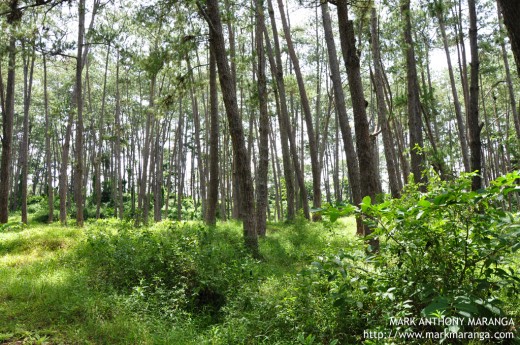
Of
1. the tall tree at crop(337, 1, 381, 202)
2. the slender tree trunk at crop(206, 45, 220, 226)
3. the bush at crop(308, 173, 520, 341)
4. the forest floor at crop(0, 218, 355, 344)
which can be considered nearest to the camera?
the bush at crop(308, 173, 520, 341)

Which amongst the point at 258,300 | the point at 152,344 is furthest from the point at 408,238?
the point at 152,344

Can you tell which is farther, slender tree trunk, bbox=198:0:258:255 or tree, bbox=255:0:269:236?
tree, bbox=255:0:269:236

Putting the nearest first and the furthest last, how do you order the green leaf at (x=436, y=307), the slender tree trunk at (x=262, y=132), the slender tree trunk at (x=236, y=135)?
1. the green leaf at (x=436, y=307)
2. the slender tree trunk at (x=236, y=135)
3. the slender tree trunk at (x=262, y=132)

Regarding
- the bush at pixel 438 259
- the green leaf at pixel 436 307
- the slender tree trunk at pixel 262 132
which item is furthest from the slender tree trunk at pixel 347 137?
the green leaf at pixel 436 307

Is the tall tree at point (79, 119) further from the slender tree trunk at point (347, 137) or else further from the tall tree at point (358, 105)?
the tall tree at point (358, 105)

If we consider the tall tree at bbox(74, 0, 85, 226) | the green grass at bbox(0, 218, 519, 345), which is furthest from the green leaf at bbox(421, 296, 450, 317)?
the tall tree at bbox(74, 0, 85, 226)

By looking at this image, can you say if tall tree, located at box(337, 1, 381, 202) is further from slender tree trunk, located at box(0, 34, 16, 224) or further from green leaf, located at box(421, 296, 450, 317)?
slender tree trunk, located at box(0, 34, 16, 224)

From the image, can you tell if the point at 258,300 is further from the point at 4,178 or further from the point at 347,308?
the point at 4,178

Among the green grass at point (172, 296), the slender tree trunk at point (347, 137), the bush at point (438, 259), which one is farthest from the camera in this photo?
the slender tree trunk at point (347, 137)

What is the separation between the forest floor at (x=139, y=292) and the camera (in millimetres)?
3725

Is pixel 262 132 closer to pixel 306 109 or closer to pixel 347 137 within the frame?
pixel 347 137

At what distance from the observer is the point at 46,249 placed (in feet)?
24.0

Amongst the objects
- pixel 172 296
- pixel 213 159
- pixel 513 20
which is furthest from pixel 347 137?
pixel 513 20

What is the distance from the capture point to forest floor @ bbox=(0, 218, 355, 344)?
3.72 meters
